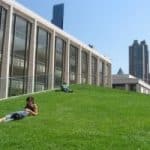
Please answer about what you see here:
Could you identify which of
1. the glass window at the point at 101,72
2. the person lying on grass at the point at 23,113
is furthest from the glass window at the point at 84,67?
the person lying on grass at the point at 23,113

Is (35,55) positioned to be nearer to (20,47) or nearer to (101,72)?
(20,47)

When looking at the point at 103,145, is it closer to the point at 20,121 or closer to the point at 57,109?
the point at 20,121

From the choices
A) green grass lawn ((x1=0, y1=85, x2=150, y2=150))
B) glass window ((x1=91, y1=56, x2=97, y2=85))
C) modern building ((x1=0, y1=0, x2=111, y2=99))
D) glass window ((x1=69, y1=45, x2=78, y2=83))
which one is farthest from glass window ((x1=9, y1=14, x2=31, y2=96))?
green grass lawn ((x1=0, y1=85, x2=150, y2=150))

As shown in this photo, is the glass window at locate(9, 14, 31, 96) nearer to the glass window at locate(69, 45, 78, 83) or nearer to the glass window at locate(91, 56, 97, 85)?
the glass window at locate(69, 45, 78, 83)

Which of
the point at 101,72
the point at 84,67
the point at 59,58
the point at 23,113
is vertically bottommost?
the point at 23,113

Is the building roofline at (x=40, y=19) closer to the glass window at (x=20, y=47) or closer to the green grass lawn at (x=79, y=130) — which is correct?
the glass window at (x=20, y=47)

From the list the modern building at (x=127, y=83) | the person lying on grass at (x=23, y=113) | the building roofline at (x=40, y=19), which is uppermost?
the building roofline at (x=40, y=19)

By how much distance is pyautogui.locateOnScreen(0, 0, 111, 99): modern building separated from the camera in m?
48.2

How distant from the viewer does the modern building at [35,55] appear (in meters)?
48.2

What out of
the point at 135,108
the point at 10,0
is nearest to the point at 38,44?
the point at 10,0

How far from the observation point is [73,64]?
74625 mm

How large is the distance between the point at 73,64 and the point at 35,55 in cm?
1501

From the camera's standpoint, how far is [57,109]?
2344cm

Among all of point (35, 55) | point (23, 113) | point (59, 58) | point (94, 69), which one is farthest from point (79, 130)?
point (94, 69)
